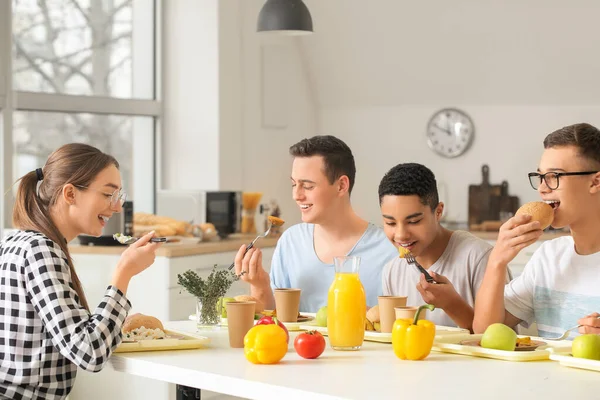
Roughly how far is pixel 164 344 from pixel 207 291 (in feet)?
1.27

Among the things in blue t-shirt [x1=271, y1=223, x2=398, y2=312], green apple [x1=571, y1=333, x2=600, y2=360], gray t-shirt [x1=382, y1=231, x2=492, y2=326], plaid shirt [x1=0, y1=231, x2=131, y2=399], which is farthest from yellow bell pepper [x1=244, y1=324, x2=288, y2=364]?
blue t-shirt [x1=271, y1=223, x2=398, y2=312]

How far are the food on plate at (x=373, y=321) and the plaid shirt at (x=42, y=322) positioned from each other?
0.72 m

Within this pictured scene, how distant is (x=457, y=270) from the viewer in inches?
116

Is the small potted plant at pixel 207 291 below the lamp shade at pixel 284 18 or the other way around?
below

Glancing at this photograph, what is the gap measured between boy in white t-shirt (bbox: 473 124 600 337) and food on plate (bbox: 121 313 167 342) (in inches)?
35.6

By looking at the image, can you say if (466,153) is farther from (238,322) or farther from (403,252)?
(238,322)

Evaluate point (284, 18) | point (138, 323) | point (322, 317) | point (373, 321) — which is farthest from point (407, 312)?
point (284, 18)

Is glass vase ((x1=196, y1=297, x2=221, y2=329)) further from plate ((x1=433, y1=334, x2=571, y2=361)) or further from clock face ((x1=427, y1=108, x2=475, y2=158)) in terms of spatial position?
clock face ((x1=427, y1=108, x2=475, y2=158))

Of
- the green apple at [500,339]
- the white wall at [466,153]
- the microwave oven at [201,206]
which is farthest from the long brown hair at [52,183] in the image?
the white wall at [466,153]

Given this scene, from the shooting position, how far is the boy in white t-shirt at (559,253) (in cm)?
258

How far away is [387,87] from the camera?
21.7ft

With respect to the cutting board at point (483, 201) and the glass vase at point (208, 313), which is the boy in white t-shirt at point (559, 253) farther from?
the cutting board at point (483, 201)

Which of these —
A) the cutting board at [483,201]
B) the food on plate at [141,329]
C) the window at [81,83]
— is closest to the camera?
the food on plate at [141,329]

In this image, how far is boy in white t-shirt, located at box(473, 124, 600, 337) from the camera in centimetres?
258
